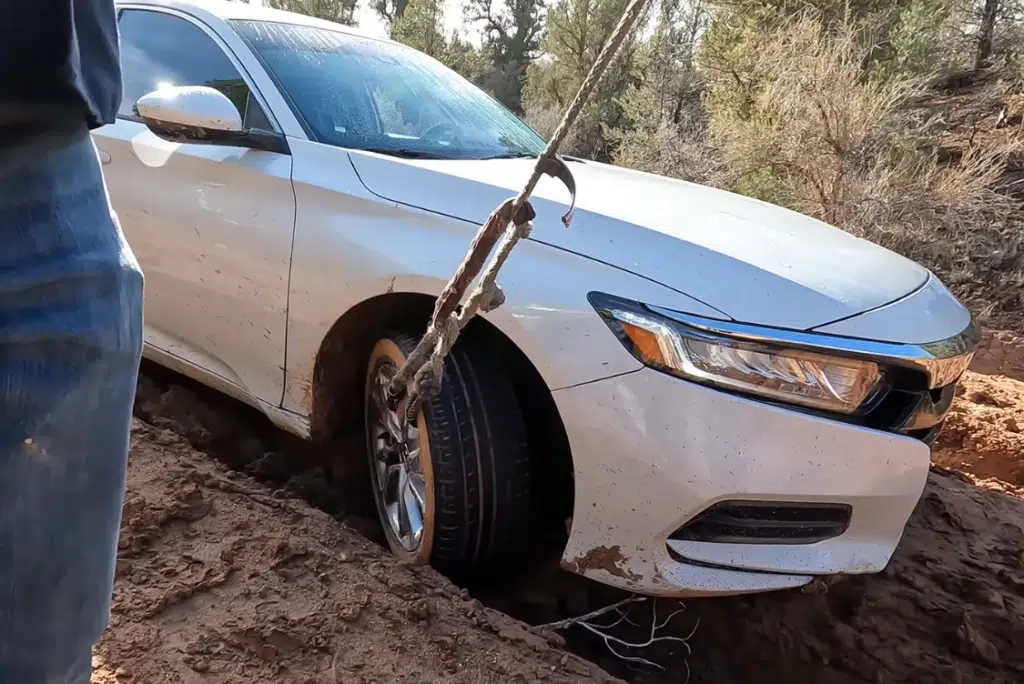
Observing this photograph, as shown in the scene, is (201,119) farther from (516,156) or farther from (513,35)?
(513,35)

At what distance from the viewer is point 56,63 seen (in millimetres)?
865

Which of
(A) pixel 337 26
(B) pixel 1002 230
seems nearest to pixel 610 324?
(A) pixel 337 26

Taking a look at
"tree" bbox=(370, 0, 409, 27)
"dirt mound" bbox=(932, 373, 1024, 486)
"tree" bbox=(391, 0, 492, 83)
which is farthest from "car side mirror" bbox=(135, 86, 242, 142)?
"tree" bbox=(370, 0, 409, 27)

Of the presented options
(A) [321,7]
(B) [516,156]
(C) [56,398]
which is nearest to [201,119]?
(B) [516,156]

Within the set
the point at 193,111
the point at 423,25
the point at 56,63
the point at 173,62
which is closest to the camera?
the point at 56,63

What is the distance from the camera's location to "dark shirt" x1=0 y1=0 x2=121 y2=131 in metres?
0.83

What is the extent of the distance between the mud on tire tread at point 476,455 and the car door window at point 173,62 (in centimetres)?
117

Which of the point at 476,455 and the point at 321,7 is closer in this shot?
the point at 476,455

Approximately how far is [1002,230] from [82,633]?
759 cm

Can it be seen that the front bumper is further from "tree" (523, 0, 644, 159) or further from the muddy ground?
"tree" (523, 0, 644, 159)

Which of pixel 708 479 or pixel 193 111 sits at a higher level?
pixel 193 111

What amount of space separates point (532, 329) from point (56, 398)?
121 centimetres

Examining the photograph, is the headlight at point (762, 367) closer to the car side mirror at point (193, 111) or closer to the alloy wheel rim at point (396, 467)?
the alloy wheel rim at point (396, 467)

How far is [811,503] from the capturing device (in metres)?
1.84
